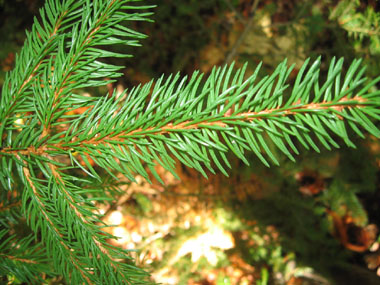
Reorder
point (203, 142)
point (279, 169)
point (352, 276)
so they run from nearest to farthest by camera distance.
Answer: point (203, 142) → point (279, 169) → point (352, 276)

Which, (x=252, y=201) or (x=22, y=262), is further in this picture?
A: (x=252, y=201)

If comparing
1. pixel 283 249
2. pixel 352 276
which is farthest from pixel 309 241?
pixel 352 276

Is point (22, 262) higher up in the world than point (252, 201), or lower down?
lower down

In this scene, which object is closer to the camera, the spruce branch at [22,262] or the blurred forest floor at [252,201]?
the spruce branch at [22,262]

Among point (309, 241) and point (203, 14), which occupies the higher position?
point (203, 14)

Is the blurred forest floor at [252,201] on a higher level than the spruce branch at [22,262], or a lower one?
higher

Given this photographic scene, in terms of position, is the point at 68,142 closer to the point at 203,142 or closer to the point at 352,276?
the point at 203,142

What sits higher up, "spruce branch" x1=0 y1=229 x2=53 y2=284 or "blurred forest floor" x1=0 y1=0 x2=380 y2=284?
"blurred forest floor" x1=0 y1=0 x2=380 y2=284

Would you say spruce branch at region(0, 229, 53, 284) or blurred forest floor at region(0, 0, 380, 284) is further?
blurred forest floor at region(0, 0, 380, 284)
